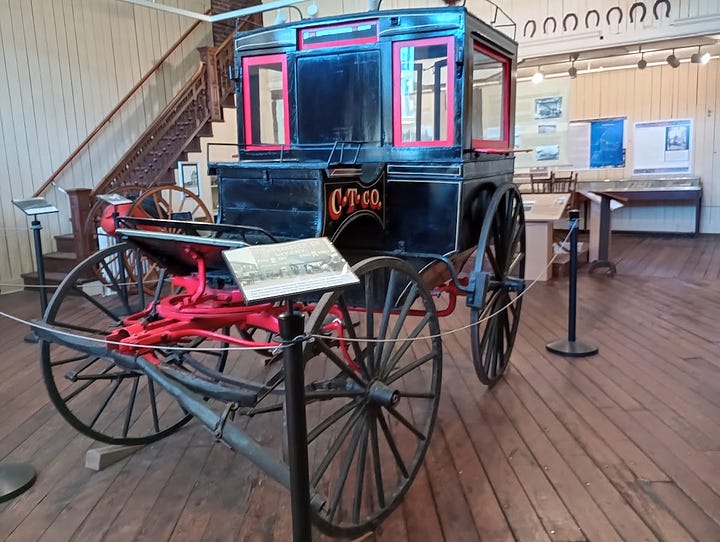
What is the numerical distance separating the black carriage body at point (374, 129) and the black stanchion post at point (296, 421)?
115 cm

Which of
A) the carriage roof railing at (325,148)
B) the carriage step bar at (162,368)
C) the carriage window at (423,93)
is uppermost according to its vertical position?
the carriage window at (423,93)

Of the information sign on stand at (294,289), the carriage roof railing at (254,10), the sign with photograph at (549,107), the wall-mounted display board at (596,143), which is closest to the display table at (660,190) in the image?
the wall-mounted display board at (596,143)

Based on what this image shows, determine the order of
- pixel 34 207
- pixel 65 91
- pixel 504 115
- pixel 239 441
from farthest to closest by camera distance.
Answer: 1. pixel 65 91
2. pixel 34 207
3. pixel 504 115
4. pixel 239 441

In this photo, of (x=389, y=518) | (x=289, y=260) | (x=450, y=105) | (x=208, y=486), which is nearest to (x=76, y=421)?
(x=208, y=486)

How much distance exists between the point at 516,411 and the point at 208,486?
1649mm

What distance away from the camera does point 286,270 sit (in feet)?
5.40

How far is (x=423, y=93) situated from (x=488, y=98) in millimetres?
636

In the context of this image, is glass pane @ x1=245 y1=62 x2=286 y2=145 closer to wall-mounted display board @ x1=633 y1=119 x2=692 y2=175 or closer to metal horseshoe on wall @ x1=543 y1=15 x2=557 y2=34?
metal horseshoe on wall @ x1=543 y1=15 x2=557 y2=34

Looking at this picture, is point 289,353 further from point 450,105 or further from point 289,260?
point 450,105

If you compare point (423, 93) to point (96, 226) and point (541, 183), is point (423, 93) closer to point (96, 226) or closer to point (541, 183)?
point (96, 226)

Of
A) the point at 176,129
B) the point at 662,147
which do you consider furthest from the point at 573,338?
the point at 662,147

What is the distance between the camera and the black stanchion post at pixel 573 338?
411 cm

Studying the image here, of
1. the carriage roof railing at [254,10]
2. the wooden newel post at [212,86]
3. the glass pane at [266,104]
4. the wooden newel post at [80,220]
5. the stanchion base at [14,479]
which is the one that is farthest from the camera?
the wooden newel post at [212,86]

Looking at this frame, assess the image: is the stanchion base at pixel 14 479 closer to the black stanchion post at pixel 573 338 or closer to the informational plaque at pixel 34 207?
the informational plaque at pixel 34 207
